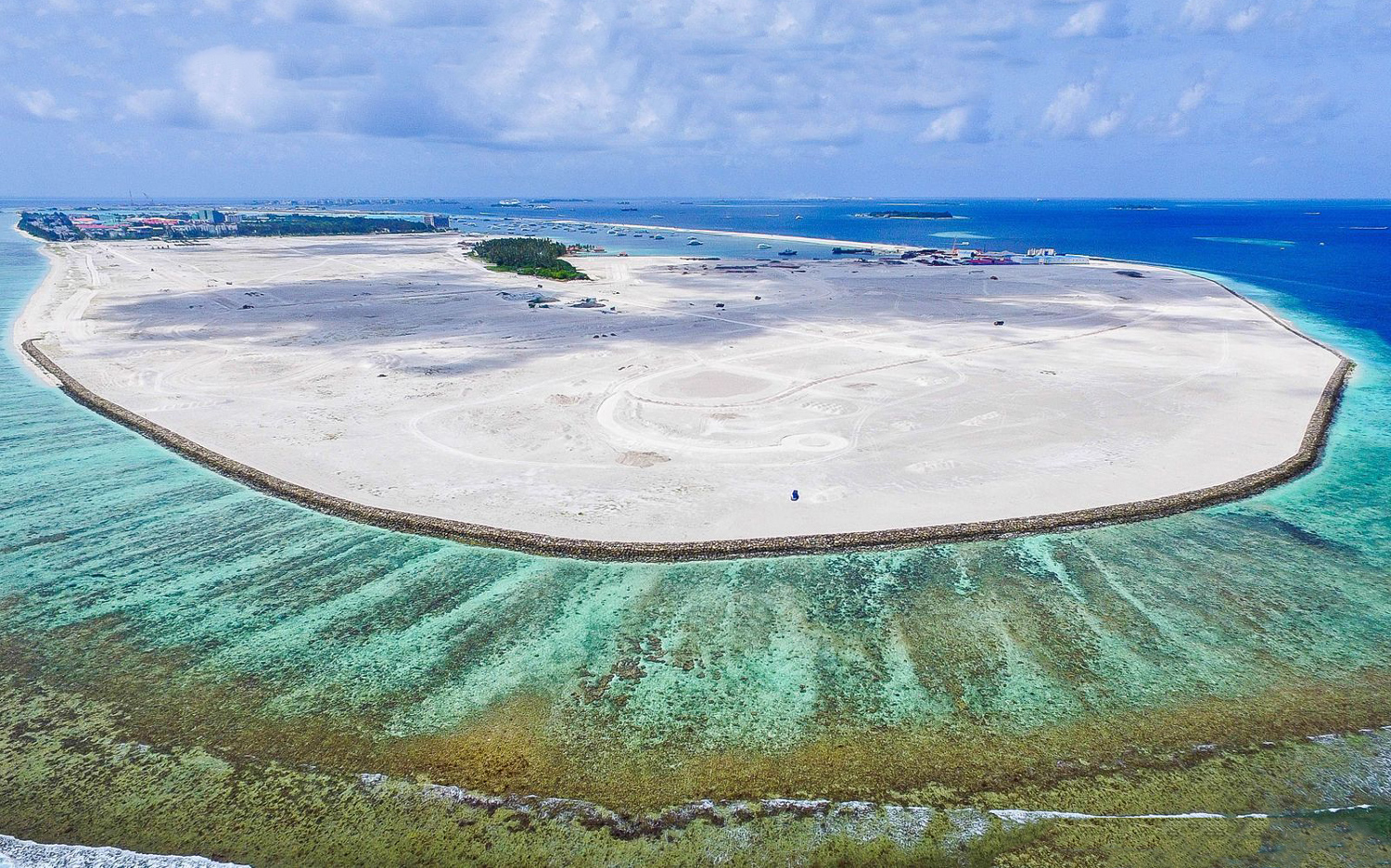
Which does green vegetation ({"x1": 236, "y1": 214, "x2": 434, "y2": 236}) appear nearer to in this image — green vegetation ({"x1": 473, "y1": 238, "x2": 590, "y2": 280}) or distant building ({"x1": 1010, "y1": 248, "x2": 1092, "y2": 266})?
green vegetation ({"x1": 473, "y1": 238, "x2": 590, "y2": 280})

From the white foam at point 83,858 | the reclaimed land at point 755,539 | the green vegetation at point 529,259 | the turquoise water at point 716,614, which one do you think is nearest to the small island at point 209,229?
the green vegetation at point 529,259

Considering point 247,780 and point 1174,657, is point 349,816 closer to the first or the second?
point 247,780

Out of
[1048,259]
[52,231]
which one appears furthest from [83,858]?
[52,231]

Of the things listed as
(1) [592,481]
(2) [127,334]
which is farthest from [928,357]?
(2) [127,334]

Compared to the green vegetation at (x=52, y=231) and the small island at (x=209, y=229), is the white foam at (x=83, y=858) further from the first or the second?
the green vegetation at (x=52, y=231)

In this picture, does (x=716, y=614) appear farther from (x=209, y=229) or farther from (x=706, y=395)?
(x=209, y=229)
